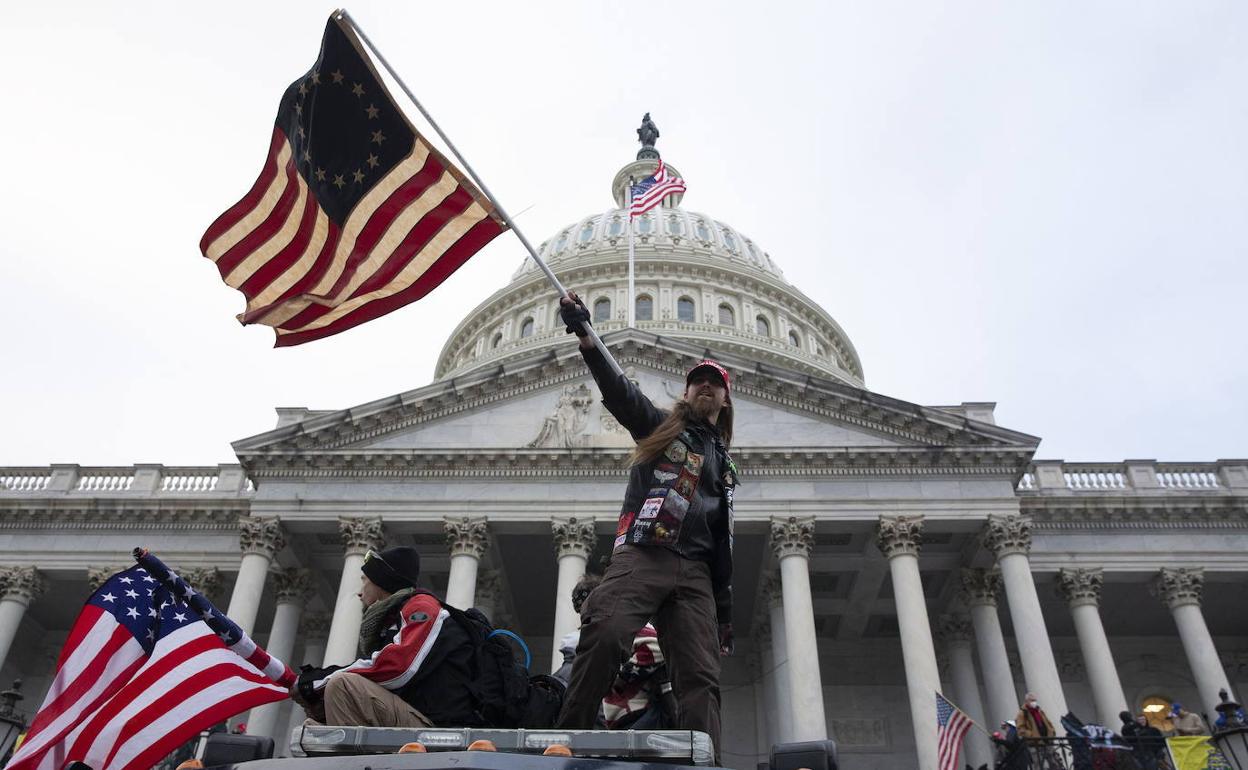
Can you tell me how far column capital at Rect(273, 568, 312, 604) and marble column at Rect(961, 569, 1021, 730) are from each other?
20.3 m

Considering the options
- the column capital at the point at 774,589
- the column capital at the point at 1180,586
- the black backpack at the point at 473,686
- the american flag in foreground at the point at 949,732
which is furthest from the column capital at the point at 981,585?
the black backpack at the point at 473,686

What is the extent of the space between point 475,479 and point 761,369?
363 inches

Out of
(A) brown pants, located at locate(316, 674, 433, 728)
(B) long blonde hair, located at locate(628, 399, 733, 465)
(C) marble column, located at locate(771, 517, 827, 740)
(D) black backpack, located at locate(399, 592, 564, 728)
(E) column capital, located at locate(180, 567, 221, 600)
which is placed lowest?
(A) brown pants, located at locate(316, 674, 433, 728)

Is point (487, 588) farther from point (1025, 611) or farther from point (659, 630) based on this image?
point (659, 630)

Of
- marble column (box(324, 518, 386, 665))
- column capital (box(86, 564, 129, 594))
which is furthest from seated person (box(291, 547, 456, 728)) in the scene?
column capital (box(86, 564, 129, 594))

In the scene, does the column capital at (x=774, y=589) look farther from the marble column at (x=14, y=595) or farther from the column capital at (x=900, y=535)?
the marble column at (x=14, y=595)

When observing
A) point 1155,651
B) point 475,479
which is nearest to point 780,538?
point 475,479

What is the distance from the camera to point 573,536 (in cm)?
2653

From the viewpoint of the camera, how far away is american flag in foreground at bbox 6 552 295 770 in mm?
6184

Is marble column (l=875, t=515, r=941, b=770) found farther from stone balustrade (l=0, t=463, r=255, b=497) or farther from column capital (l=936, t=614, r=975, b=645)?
stone balustrade (l=0, t=463, r=255, b=497)

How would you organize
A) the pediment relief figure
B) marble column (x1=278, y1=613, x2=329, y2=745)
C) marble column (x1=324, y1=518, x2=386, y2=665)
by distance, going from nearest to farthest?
marble column (x1=324, y1=518, x2=386, y2=665) → the pediment relief figure → marble column (x1=278, y1=613, x2=329, y2=745)

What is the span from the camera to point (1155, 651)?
1320 inches

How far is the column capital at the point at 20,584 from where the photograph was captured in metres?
30.2

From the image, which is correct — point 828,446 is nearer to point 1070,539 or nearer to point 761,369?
point 761,369
